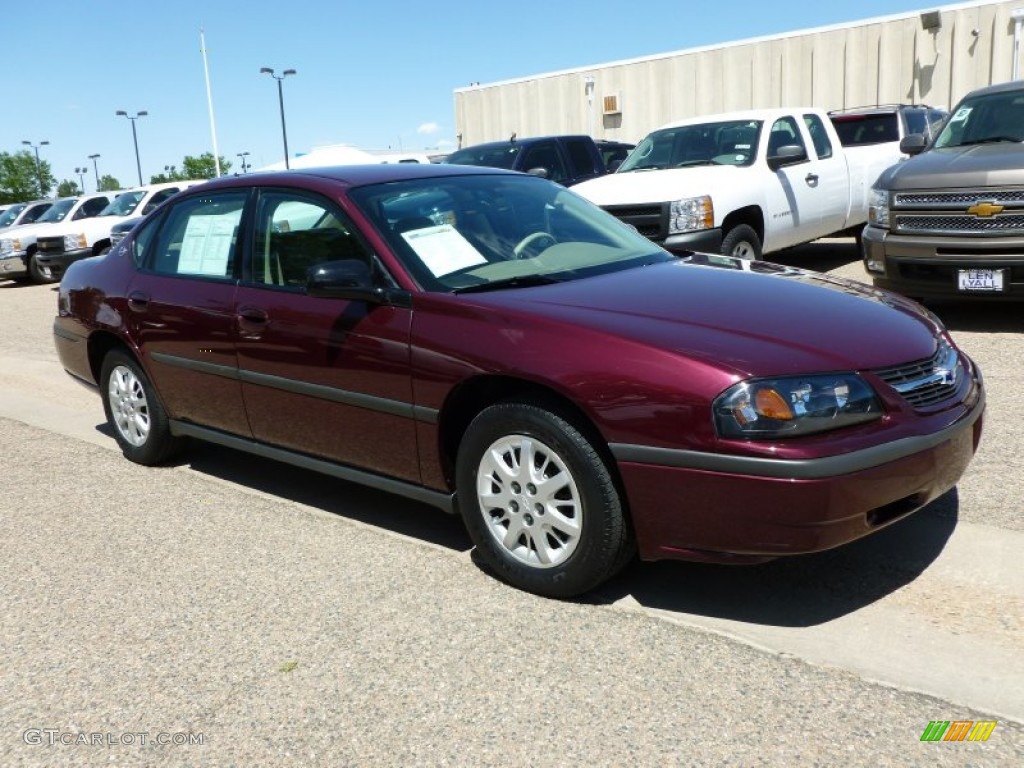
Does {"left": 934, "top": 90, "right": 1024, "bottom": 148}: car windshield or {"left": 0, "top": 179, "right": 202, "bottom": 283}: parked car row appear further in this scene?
{"left": 0, "top": 179, "right": 202, "bottom": 283}: parked car row

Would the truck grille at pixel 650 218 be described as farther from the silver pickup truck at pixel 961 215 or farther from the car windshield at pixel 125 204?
the car windshield at pixel 125 204

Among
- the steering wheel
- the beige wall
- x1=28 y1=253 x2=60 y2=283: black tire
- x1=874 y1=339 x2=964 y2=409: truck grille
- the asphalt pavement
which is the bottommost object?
the asphalt pavement

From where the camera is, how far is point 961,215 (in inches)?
293

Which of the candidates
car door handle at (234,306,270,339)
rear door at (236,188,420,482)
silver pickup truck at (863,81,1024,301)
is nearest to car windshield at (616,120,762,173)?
silver pickup truck at (863,81,1024,301)

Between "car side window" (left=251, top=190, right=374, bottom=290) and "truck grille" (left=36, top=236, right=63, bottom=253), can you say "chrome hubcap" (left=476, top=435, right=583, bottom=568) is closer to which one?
"car side window" (left=251, top=190, right=374, bottom=290)

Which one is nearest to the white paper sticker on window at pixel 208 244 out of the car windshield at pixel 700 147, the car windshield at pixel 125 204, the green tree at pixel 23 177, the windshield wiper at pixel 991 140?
the car windshield at pixel 700 147

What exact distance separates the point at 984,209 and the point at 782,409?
5.18 metres

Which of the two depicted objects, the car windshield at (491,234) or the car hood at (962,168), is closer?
the car windshield at (491,234)

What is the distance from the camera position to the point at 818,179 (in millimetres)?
10578

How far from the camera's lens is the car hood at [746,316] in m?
3.18

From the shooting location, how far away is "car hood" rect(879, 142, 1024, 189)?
7254 millimetres

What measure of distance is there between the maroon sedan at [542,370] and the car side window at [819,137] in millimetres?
6812

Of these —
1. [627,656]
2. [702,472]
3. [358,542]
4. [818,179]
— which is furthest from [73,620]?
[818,179]

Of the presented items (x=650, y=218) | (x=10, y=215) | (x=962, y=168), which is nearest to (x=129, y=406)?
(x=650, y=218)
